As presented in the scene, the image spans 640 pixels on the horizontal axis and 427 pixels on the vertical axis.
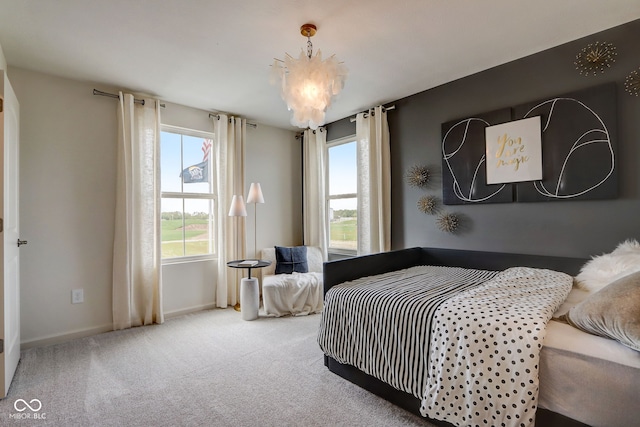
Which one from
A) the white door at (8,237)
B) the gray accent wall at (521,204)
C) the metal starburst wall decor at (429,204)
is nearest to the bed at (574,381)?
the gray accent wall at (521,204)

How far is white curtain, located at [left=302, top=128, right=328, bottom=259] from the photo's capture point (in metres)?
4.25

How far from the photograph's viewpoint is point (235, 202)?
3549 millimetres

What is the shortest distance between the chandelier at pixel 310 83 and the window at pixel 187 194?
211 cm

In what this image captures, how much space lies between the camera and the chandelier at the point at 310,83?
1898 millimetres

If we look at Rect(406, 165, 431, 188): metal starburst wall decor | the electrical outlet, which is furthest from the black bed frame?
the electrical outlet

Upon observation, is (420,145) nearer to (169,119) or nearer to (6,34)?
(169,119)

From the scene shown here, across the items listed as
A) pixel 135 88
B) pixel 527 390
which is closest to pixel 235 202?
pixel 135 88

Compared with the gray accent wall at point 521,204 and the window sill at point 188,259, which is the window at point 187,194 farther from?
the gray accent wall at point 521,204

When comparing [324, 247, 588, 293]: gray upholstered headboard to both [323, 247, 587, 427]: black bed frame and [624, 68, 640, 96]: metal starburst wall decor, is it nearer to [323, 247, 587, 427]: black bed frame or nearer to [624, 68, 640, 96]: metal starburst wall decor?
[323, 247, 587, 427]: black bed frame

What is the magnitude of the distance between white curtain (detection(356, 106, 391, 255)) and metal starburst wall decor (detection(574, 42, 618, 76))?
1.73 metres

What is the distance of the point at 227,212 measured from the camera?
12.4ft

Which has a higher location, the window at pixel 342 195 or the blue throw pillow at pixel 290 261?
the window at pixel 342 195

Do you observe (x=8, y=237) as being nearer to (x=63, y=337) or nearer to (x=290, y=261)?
(x=63, y=337)
